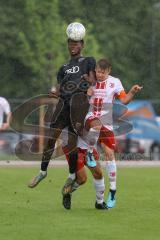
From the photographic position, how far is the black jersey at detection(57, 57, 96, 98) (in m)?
11.9

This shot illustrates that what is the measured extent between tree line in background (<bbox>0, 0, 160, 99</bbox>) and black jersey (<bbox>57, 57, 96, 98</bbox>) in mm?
30845

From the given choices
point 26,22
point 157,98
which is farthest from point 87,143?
point 26,22

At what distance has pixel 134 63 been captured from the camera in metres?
54.9

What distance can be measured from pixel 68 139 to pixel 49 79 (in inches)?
1299

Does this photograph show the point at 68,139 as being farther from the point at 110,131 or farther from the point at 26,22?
the point at 26,22

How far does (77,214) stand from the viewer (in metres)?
11.7

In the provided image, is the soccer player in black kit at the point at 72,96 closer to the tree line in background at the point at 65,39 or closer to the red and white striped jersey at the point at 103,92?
the red and white striped jersey at the point at 103,92

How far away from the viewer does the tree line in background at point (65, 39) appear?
45219 mm

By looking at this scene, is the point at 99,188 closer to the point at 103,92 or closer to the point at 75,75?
the point at 103,92

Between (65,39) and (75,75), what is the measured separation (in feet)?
107

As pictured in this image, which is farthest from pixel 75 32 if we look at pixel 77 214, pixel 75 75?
pixel 77 214

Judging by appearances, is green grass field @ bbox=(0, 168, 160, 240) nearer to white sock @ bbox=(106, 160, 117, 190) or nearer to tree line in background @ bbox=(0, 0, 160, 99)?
white sock @ bbox=(106, 160, 117, 190)

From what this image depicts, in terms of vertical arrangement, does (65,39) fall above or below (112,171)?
below

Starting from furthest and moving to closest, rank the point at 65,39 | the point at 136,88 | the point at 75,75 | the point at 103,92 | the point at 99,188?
the point at 65,39 → the point at 99,188 → the point at 103,92 → the point at 75,75 → the point at 136,88
